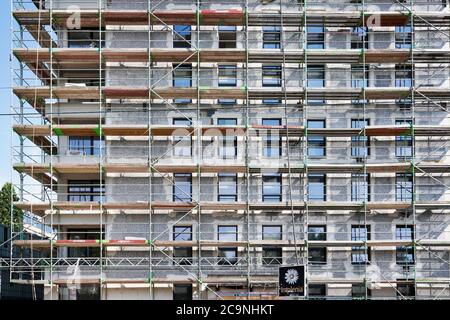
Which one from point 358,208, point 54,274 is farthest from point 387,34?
point 54,274

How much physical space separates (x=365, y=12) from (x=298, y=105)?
426cm

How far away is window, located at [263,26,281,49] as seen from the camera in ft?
90.7

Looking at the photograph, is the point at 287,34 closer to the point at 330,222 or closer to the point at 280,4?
the point at 280,4

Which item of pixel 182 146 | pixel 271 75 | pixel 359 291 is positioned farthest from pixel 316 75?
pixel 359 291

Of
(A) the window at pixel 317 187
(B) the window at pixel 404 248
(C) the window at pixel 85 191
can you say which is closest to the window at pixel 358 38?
(A) the window at pixel 317 187

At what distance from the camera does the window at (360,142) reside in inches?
1046

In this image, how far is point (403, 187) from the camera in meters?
26.9

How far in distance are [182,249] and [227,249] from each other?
1632 millimetres

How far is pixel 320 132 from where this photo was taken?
2644cm

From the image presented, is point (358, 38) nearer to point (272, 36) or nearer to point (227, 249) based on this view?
point (272, 36)

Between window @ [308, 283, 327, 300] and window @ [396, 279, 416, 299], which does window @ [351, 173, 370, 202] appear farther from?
window @ [308, 283, 327, 300]

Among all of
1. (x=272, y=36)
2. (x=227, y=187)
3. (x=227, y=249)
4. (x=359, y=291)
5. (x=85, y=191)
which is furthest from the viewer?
(x=272, y=36)

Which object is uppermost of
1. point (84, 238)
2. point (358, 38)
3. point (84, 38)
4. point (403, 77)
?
point (84, 38)

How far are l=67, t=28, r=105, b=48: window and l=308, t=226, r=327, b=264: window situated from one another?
35.6 ft
